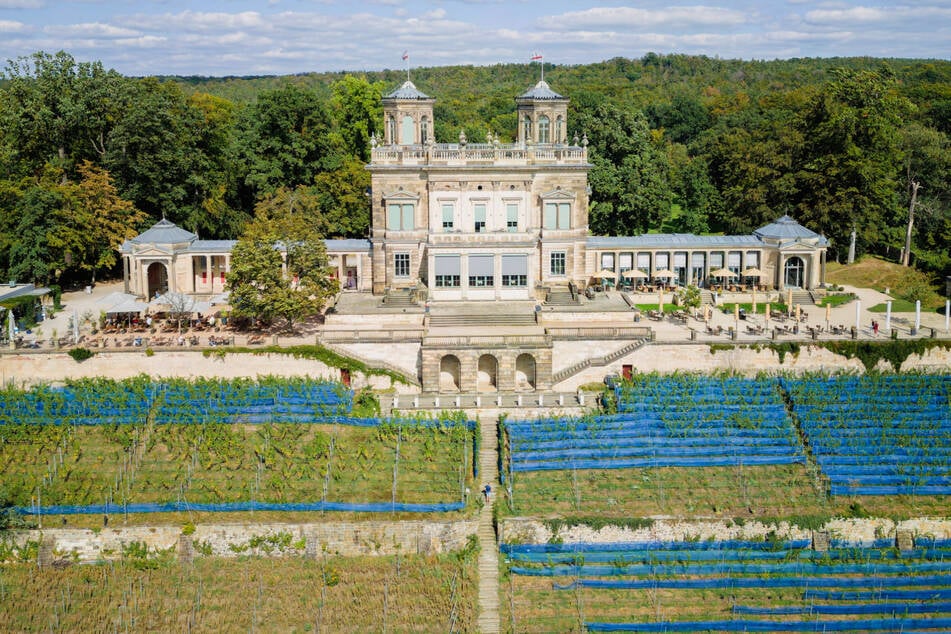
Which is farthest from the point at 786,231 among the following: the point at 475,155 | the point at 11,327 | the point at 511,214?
the point at 11,327

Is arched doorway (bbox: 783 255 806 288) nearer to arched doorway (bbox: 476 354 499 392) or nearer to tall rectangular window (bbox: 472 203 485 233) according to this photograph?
tall rectangular window (bbox: 472 203 485 233)

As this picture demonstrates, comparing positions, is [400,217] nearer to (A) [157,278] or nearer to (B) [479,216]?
(B) [479,216]

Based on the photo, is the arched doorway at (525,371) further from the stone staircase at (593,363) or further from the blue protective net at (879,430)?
the blue protective net at (879,430)

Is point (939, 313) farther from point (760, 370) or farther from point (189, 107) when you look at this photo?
point (189, 107)

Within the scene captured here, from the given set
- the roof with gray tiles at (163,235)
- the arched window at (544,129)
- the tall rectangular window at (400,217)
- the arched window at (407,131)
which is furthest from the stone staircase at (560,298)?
the roof with gray tiles at (163,235)

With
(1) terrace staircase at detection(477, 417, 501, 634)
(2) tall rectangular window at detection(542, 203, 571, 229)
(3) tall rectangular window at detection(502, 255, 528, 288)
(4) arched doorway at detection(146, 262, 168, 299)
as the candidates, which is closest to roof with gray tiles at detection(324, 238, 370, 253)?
(3) tall rectangular window at detection(502, 255, 528, 288)

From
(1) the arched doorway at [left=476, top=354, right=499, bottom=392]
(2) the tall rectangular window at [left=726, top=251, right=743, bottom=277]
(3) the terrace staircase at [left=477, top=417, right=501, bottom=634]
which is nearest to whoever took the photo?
(3) the terrace staircase at [left=477, top=417, right=501, bottom=634]
